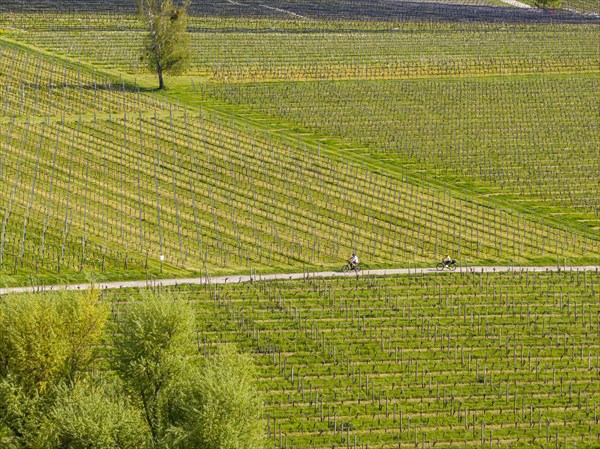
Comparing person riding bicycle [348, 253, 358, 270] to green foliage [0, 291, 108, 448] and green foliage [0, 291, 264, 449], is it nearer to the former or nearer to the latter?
green foliage [0, 291, 264, 449]

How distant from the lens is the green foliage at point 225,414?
6444 cm

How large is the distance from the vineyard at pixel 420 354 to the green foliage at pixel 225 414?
6487mm

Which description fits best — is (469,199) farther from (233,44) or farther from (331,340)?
(233,44)

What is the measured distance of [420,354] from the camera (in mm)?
85375

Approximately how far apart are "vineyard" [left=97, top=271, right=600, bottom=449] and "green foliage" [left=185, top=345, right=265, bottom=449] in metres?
6.49

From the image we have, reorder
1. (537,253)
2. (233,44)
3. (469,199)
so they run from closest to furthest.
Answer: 1. (537,253)
2. (469,199)
3. (233,44)

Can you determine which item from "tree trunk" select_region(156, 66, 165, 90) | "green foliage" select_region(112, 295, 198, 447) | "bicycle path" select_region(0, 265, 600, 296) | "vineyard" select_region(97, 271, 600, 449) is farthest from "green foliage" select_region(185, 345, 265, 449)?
"tree trunk" select_region(156, 66, 165, 90)

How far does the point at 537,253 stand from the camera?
10962 centimetres

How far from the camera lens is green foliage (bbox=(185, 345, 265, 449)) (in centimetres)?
6444

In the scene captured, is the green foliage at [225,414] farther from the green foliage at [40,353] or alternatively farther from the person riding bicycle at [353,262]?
the person riding bicycle at [353,262]

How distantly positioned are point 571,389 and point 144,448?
3047 centimetres

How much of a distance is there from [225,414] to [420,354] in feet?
77.4

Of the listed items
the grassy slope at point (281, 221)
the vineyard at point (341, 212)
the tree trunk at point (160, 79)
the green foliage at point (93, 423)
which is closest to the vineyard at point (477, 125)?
the vineyard at point (341, 212)

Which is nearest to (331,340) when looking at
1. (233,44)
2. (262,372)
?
(262,372)
